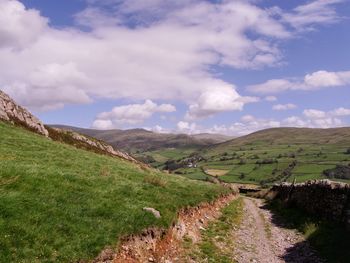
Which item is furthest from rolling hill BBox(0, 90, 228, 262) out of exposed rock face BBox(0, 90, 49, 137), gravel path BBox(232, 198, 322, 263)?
exposed rock face BBox(0, 90, 49, 137)

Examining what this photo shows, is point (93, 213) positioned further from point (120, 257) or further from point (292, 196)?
point (292, 196)

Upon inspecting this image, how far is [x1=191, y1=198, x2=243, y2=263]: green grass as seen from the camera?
20.6 metres

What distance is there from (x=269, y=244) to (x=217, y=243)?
4645 mm

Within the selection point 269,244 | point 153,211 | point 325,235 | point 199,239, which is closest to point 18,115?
point 153,211

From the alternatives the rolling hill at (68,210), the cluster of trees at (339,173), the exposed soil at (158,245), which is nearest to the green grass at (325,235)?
the exposed soil at (158,245)

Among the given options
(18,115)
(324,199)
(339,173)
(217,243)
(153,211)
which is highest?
(18,115)

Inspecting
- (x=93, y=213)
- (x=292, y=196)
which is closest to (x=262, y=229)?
(x=292, y=196)

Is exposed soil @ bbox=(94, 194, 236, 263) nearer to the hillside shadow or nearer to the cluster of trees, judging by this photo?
the hillside shadow

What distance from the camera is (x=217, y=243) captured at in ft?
78.6

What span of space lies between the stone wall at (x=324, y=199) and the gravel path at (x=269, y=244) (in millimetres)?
3228

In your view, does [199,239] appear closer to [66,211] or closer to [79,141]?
[66,211]

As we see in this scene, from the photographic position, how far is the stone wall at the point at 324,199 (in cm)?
2892

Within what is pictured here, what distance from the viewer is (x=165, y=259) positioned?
1927 centimetres

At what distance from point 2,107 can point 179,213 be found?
133ft
